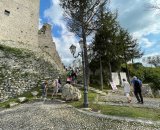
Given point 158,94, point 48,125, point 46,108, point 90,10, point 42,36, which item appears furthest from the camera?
point 42,36

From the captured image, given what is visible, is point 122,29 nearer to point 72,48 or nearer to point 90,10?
point 90,10

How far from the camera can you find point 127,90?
1781 centimetres

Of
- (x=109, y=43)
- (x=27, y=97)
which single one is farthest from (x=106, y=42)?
(x=27, y=97)

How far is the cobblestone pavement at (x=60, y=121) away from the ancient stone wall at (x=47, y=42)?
2543cm

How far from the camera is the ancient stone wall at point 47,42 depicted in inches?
1556

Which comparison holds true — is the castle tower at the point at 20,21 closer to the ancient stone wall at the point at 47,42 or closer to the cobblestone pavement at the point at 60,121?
the ancient stone wall at the point at 47,42

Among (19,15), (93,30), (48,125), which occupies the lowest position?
(48,125)

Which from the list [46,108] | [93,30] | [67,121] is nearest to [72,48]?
[46,108]

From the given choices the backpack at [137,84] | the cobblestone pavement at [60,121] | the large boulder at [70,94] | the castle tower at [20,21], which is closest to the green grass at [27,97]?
the large boulder at [70,94]

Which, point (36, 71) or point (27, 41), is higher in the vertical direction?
point (27, 41)

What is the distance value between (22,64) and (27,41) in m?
9.19

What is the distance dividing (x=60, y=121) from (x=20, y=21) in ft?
79.8

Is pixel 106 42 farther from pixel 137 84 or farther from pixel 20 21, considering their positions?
pixel 20 21

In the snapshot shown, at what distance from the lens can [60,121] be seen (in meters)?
12.3
